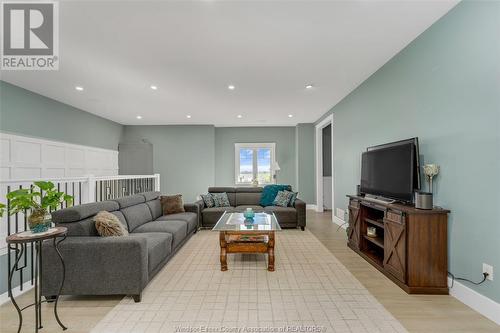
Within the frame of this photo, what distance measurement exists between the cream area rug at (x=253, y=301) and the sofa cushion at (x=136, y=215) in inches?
31.2

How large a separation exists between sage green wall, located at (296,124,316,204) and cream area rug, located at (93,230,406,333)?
4275 mm

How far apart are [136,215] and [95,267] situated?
138cm

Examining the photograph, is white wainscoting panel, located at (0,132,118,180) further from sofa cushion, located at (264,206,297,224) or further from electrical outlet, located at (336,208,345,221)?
electrical outlet, located at (336,208,345,221)

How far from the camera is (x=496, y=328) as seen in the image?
1944 mm

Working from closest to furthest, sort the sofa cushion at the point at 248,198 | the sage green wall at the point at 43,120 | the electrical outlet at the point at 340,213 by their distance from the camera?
the sage green wall at the point at 43,120, the electrical outlet at the point at 340,213, the sofa cushion at the point at 248,198

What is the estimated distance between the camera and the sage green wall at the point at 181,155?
7766 mm

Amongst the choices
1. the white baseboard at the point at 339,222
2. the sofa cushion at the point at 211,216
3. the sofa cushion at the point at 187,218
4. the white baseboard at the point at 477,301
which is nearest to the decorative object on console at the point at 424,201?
the white baseboard at the point at 477,301

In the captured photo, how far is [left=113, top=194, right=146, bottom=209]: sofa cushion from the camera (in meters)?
3.50

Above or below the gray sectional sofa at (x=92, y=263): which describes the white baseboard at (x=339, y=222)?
below

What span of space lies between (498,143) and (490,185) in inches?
14.0

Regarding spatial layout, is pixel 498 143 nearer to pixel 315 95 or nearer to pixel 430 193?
pixel 430 193

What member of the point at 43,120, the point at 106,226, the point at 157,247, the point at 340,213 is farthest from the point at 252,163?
the point at 106,226

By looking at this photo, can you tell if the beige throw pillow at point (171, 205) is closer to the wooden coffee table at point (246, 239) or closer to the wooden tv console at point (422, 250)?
the wooden coffee table at point (246, 239)

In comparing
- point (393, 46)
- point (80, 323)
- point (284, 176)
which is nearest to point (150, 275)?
point (80, 323)
